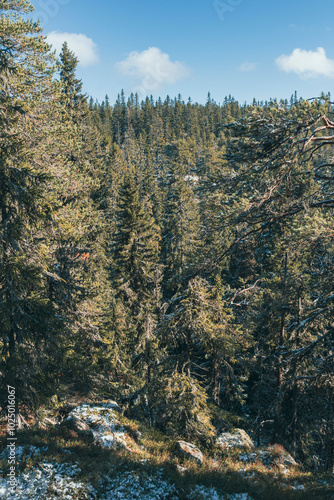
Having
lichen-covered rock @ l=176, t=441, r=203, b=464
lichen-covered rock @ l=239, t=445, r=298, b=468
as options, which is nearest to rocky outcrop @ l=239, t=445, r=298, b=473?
lichen-covered rock @ l=239, t=445, r=298, b=468

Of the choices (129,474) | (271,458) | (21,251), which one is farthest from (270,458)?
(21,251)

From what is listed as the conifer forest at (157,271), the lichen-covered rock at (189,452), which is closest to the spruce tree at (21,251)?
the conifer forest at (157,271)

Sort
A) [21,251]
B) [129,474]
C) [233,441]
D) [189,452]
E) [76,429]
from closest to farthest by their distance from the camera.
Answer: [129,474] → [21,251] → [189,452] → [76,429] → [233,441]

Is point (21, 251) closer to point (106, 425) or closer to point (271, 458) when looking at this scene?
point (106, 425)

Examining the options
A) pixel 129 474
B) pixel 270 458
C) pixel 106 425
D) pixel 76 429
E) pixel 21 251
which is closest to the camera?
pixel 129 474

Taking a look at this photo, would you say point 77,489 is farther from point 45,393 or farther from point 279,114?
point 279,114

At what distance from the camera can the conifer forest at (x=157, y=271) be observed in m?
5.63

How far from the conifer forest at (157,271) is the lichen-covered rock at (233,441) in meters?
0.48

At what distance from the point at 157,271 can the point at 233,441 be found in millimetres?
11971

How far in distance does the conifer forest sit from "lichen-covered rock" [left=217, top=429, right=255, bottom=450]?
476 millimetres

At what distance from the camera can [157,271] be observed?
71.2 ft

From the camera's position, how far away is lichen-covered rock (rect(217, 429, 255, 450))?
38.4 ft

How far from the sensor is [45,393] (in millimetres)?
9133

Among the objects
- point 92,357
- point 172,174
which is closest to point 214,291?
point 92,357
